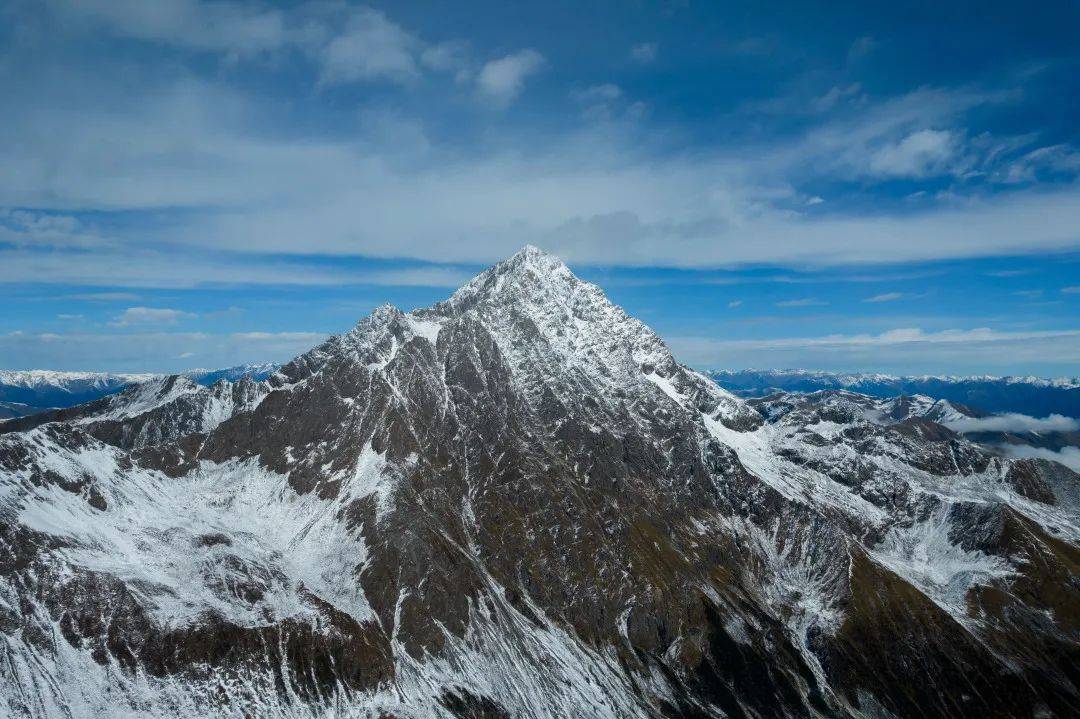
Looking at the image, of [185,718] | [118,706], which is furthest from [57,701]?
[185,718]

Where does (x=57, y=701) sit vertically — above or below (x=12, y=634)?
below

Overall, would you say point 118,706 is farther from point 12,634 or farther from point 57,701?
point 12,634

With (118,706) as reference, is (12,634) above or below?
above

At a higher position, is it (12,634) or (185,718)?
(12,634)

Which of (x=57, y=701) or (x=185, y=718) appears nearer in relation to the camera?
(x=57, y=701)

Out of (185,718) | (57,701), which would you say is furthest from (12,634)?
(185,718)

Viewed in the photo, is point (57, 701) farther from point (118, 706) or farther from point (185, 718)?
point (185, 718)

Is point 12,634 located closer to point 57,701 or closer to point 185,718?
point 57,701
